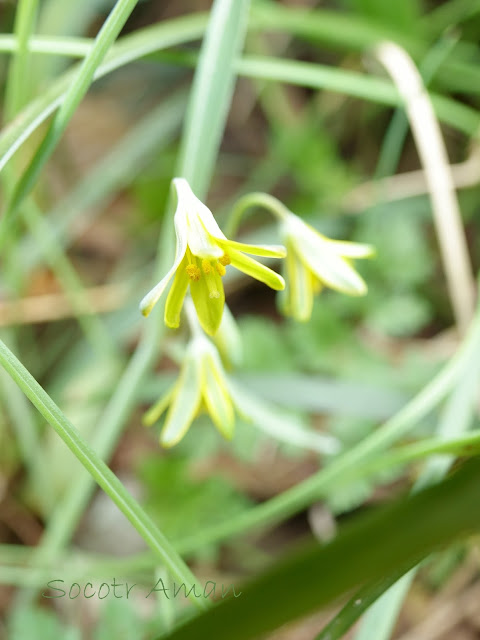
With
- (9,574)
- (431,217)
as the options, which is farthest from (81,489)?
(431,217)

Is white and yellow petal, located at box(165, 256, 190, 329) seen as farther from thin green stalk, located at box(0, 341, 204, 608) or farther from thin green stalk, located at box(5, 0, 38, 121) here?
thin green stalk, located at box(5, 0, 38, 121)

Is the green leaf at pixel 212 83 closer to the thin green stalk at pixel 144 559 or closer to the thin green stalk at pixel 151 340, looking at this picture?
the thin green stalk at pixel 151 340

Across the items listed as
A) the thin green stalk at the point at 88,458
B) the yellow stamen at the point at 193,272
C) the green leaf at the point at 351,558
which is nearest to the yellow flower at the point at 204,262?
the yellow stamen at the point at 193,272

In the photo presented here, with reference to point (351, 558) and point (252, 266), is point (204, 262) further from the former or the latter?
point (351, 558)

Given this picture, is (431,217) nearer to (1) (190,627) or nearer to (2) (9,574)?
(2) (9,574)

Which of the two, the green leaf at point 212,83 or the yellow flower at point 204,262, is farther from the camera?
the green leaf at point 212,83

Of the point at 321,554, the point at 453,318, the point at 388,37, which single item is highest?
the point at 388,37

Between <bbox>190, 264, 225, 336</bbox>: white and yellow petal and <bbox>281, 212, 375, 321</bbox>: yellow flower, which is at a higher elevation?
<bbox>281, 212, 375, 321</bbox>: yellow flower

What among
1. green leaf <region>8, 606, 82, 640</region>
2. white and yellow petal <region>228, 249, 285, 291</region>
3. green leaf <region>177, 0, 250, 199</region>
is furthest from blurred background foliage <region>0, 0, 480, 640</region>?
white and yellow petal <region>228, 249, 285, 291</region>
